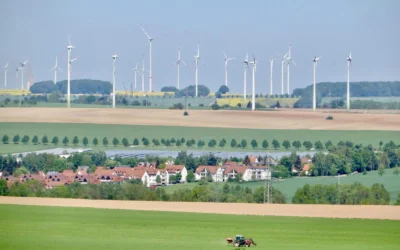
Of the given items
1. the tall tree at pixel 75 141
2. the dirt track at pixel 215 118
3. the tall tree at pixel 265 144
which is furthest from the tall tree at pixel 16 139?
the tall tree at pixel 265 144

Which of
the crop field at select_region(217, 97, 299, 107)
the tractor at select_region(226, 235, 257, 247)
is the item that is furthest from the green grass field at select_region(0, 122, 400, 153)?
the tractor at select_region(226, 235, 257, 247)

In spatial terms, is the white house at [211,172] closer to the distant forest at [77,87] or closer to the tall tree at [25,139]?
the tall tree at [25,139]

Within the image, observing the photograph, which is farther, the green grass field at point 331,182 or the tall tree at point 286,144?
the tall tree at point 286,144

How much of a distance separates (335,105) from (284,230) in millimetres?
37494

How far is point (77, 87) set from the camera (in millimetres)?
78562

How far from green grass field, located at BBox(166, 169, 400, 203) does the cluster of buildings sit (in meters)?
0.83

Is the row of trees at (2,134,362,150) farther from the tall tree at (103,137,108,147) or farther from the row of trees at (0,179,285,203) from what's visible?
the row of trees at (0,179,285,203)

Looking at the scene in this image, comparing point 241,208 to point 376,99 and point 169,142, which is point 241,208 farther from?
point 376,99

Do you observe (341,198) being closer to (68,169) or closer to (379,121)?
(68,169)

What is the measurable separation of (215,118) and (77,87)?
21.3 m

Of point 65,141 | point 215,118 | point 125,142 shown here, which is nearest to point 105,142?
point 125,142

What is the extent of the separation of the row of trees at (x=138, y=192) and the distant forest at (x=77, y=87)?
121ft

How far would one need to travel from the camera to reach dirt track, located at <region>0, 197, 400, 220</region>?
33.0 m

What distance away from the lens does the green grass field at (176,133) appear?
169ft
